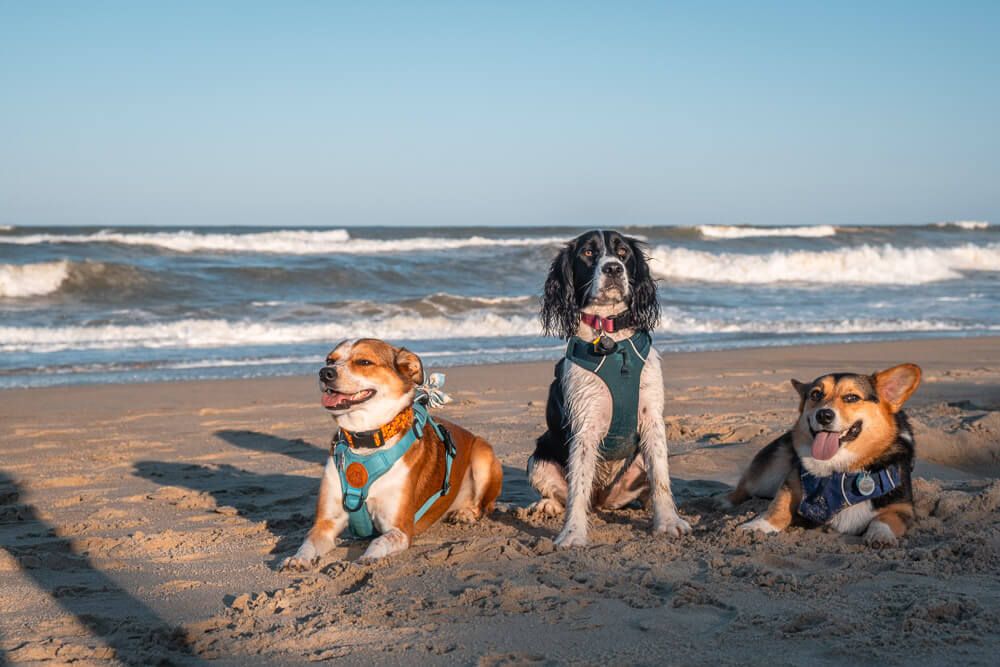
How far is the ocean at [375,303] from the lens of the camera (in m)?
13.8

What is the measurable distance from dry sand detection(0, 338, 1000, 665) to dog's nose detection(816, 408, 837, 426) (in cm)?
58

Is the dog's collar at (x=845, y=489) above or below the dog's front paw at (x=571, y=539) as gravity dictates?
above

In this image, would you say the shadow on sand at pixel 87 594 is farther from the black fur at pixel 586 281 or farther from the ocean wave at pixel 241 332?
the ocean wave at pixel 241 332

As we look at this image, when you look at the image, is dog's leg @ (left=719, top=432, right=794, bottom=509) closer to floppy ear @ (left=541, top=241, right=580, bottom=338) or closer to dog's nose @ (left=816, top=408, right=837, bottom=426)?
dog's nose @ (left=816, top=408, right=837, bottom=426)

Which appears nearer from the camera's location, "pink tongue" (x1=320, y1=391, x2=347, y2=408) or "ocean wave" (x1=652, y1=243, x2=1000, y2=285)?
"pink tongue" (x1=320, y1=391, x2=347, y2=408)

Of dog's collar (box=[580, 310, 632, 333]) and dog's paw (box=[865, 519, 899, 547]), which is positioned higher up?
dog's collar (box=[580, 310, 632, 333])

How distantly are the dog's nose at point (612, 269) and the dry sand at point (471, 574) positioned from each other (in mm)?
1398

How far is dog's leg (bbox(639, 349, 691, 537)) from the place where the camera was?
521 cm

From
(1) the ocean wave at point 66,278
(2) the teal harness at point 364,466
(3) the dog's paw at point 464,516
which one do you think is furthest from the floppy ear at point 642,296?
(1) the ocean wave at point 66,278

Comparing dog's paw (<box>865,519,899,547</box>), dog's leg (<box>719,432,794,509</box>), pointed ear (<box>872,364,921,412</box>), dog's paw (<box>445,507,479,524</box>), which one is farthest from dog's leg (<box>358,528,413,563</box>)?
pointed ear (<box>872,364,921,412</box>)

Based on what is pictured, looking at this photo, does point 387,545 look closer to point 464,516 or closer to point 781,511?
point 464,516

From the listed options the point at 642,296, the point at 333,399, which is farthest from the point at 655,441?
the point at 333,399

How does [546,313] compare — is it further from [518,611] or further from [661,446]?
[518,611]

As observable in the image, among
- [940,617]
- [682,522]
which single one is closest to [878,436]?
[682,522]
